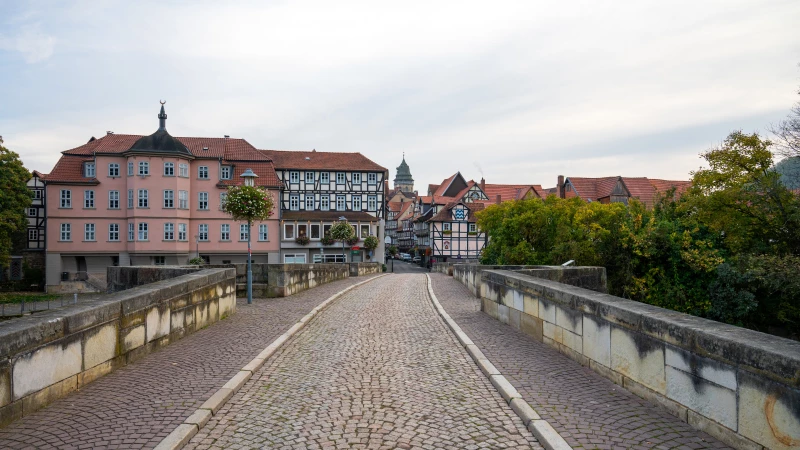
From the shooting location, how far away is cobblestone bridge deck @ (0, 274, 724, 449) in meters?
4.65

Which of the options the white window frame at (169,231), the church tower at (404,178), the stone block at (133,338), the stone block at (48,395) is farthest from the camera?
the church tower at (404,178)

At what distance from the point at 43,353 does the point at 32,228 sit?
53.4 meters

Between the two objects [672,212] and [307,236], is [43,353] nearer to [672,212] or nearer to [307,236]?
[672,212]

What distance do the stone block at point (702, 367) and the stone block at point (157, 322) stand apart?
6.54m

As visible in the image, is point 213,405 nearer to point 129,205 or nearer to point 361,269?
point 361,269

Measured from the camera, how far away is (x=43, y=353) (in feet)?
17.2

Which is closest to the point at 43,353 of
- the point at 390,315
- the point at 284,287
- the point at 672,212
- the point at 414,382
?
the point at 414,382

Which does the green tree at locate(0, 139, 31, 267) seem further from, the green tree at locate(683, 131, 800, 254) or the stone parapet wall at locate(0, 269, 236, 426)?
the green tree at locate(683, 131, 800, 254)

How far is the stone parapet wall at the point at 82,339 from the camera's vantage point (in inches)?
190

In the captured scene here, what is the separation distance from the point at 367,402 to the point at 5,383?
3.20m

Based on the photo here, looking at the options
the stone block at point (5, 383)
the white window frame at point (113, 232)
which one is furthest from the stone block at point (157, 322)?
the white window frame at point (113, 232)

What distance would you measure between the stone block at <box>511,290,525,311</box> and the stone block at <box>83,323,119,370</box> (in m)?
6.47

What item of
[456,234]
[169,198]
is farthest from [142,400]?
[456,234]

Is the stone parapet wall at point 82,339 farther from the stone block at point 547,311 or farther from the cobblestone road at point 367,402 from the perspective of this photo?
the stone block at point 547,311
